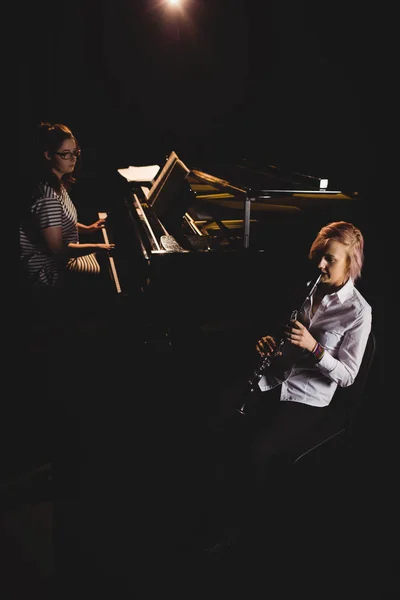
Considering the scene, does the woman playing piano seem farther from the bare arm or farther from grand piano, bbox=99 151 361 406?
grand piano, bbox=99 151 361 406

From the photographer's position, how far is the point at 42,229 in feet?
9.77

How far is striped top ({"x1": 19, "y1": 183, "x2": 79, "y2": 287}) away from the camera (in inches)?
116

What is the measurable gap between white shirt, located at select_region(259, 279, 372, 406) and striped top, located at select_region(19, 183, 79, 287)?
5.29 ft

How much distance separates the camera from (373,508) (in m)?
2.45

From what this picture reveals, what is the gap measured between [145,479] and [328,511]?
0.95 meters

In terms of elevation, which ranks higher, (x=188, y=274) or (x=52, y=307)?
(x=188, y=274)

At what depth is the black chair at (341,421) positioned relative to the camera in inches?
82.8

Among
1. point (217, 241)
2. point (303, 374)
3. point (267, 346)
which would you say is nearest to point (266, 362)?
point (267, 346)

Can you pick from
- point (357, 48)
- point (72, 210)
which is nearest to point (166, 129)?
point (357, 48)

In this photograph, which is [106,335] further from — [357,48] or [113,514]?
[357,48]

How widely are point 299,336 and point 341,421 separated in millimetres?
435

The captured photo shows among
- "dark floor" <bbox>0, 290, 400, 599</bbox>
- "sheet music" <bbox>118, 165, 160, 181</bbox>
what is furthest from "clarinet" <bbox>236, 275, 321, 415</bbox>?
"sheet music" <bbox>118, 165, 160, 181</bbox>

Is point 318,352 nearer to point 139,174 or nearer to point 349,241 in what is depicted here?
point 349,241

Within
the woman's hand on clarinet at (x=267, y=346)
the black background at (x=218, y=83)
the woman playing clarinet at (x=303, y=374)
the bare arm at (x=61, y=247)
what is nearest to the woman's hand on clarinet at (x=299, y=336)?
the woman playing clarinet at (x=303, y=374)
